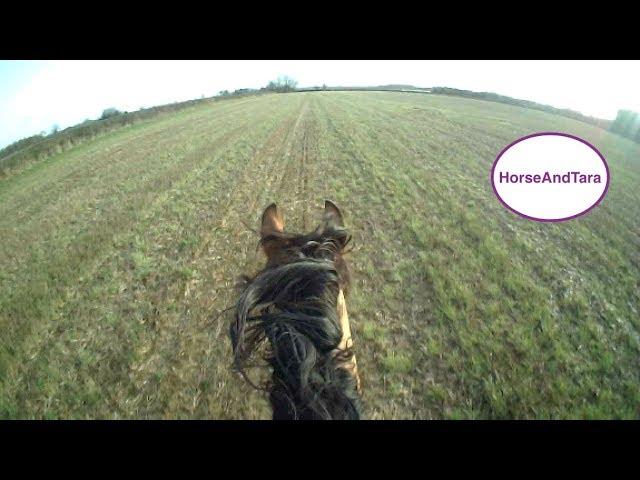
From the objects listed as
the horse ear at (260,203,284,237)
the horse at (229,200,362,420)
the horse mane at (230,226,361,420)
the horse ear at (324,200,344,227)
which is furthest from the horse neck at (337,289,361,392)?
the horse ear at (260,203,284,237)

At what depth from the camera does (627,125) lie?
1784 centimetres

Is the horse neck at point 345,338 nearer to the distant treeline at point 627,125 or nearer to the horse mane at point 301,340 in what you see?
the horse mane at point 301,340

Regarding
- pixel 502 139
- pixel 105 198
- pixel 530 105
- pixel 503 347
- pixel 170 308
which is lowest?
pixel 530 105

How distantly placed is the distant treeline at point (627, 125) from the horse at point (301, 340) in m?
22.6

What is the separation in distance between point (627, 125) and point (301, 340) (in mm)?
24625

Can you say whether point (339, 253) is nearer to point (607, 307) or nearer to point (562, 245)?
point (607, 307)

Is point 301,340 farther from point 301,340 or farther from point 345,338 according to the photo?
point 345,338

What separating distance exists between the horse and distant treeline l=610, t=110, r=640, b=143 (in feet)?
74.2

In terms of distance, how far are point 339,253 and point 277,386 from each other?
0.94 m

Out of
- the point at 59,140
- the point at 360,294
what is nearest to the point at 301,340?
the point at 360,294

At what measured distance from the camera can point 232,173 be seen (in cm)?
906

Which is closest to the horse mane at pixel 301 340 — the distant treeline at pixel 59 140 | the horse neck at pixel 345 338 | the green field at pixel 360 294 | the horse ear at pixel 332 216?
the horse neck at pixel 345 338

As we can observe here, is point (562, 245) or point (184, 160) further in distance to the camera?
point (184, 160)
